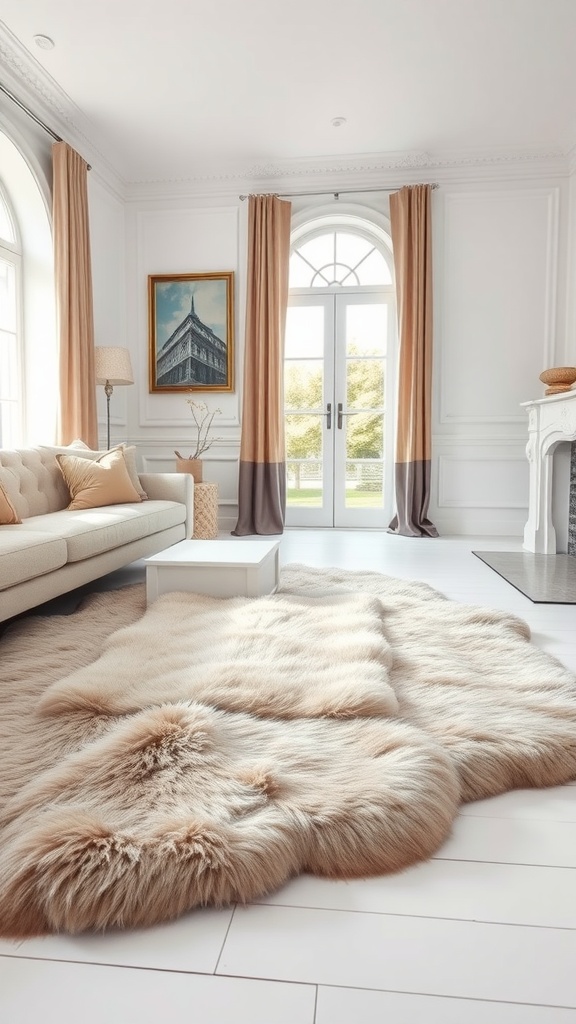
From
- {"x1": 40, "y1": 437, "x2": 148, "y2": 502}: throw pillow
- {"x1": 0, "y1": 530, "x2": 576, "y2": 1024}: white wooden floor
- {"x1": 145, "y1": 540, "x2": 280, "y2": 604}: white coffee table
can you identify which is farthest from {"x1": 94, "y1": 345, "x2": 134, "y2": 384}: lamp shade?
{"x1": 0, "y1": 530, "x2": 576, "y2": 1024}: white wooden floor

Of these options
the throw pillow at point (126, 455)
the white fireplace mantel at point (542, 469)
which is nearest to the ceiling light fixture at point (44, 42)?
the throw pillow at point (126, 455)

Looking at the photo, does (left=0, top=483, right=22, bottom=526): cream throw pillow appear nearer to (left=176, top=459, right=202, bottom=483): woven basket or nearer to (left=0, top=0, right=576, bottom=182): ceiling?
(left=176, top=459, right=202, bottom=483): woven basket

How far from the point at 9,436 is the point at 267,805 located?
3.70m

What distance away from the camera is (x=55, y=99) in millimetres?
3977

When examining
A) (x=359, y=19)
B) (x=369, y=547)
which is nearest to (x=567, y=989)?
(x=369, y=547)

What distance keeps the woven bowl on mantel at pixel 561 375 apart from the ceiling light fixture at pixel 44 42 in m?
3.54

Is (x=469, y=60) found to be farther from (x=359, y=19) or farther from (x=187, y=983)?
(x=187, y=983)

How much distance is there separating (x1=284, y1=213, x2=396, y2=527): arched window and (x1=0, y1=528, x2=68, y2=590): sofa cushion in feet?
10.7

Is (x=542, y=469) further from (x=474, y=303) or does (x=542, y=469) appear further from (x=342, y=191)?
(x=342, y=191)

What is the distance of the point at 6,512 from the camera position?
2551 mm

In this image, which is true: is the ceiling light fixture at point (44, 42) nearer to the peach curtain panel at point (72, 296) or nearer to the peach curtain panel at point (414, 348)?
the peach curtain panel at point (72, 296)

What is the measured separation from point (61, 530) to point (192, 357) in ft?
10.5

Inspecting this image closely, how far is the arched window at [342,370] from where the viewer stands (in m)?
5.23

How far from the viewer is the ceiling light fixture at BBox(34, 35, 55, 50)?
3.44 m
